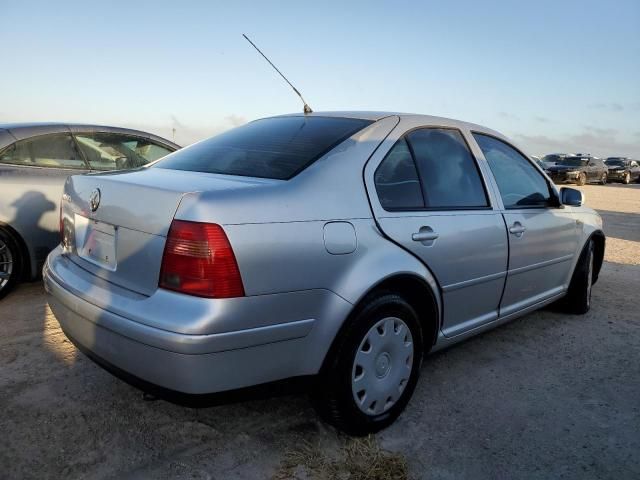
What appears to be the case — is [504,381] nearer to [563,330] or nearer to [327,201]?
[563,330]

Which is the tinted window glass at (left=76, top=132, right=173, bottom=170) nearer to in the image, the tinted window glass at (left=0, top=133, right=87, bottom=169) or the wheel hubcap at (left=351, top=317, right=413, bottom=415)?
the tinted window glass at (left=0, top=133, right=87, bottom=169)

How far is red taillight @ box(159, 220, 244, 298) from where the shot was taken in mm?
1841

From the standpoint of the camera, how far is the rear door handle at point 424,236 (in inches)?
96.9

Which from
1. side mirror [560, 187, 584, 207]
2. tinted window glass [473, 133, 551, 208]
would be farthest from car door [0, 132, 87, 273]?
side mirror [560, 187, 584, 207]

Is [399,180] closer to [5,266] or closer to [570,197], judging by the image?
[570,197]

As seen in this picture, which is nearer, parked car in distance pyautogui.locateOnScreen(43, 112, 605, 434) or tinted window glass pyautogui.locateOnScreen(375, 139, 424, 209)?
parked car in distance pyautogui.locateOnScreen(43, 112, 605, 434)

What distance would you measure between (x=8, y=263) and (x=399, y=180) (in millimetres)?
3323

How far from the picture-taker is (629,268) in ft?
21.0

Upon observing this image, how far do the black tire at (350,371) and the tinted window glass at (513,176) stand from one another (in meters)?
1.27

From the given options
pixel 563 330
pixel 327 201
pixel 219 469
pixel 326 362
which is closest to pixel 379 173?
pixel 327 201

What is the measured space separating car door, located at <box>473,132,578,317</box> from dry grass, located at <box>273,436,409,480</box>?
142 cm

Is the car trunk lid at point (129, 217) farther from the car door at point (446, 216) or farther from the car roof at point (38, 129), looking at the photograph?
the car roof at point (38, 129)

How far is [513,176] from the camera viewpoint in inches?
136

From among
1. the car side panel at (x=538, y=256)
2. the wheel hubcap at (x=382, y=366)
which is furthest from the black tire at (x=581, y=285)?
the wheel hubcap at (x=382, y=366)
